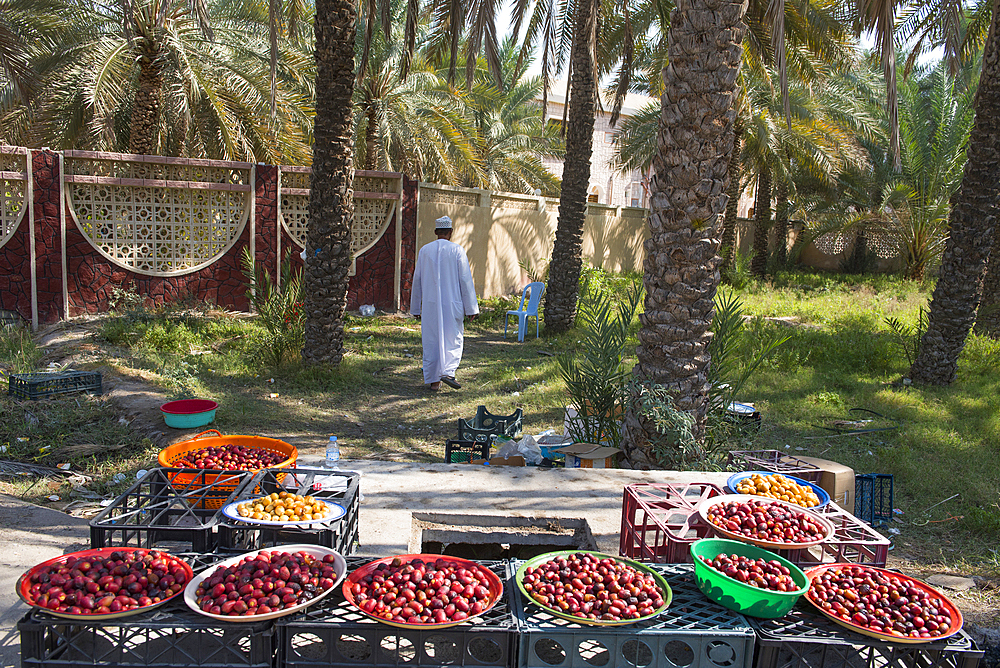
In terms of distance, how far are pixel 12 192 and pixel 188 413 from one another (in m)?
5.31

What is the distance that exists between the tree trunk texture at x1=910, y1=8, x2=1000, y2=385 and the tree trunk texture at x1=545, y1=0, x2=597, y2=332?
15.6 ft

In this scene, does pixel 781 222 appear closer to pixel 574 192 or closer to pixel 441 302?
pixel 574 192

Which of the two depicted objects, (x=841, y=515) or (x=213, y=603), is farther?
(x=841, y=515)

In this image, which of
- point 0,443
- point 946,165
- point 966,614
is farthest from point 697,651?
point 946,165

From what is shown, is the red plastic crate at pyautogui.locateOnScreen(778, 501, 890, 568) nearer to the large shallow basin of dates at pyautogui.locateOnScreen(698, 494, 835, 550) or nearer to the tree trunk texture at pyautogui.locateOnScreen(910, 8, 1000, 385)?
the large shallow basin of dates at pyautogui.locateOnScreen(698, 494, 835, 550)

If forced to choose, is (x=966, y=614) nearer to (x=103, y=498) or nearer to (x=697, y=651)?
(x=697, y=651)

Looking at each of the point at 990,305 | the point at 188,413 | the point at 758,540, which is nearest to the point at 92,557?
the point at 758,540

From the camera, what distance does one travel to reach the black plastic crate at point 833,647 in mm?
2393

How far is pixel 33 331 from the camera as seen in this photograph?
8.94 meters

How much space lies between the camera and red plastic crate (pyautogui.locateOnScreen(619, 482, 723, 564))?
3211mm

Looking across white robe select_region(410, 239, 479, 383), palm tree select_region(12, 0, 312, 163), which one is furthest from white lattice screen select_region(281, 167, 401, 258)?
white robe select_region(410, 239, 479, 383)

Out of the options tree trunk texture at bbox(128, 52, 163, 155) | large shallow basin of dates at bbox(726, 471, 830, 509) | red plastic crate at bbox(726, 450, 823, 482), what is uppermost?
tree trunk texture at bbox(128, 52, 163, 155)

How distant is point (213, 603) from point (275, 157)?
1128cm

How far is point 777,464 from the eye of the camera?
4621 mm
